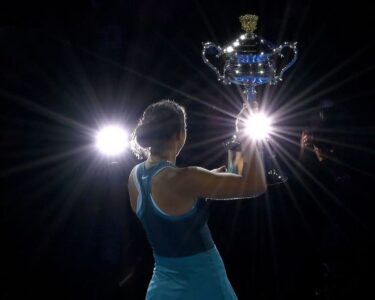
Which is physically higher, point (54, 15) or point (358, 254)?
point (54, 15)

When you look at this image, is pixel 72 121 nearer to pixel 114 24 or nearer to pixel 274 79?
pixel 114 24

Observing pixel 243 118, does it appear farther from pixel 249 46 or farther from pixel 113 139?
pixel 113 139

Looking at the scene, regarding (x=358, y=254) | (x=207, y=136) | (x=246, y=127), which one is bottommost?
(x=246, y=127)

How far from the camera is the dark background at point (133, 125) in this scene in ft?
11.8

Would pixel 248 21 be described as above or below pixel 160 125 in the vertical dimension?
above

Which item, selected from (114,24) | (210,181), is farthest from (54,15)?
(210,181)

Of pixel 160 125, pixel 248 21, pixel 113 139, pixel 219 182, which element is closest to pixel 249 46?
pixel 248 21

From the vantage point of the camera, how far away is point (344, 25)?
387 centimetres

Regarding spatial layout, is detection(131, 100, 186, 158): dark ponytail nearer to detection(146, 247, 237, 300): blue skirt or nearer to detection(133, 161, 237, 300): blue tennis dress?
detection(133, 161, 237, 300): blue tennis dress

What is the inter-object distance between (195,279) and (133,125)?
2.47 m

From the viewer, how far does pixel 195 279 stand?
1554mm

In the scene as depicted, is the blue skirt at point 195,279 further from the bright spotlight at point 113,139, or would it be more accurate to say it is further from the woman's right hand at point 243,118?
the bright spotlight at point 113,139

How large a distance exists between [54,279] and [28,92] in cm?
163

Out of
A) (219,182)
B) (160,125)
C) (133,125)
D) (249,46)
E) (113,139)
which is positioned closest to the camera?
(219,182)
